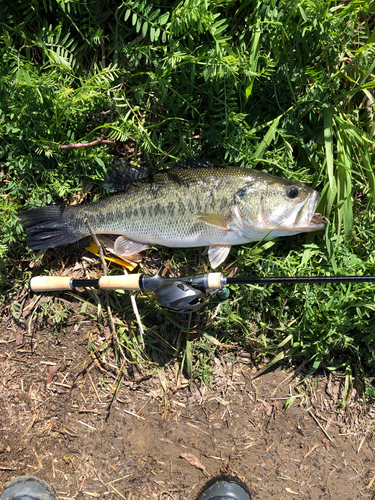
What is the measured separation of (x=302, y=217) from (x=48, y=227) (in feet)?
7.55

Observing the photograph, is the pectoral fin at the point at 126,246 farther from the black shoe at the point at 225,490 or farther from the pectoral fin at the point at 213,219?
the black shoe at the point at 225,490

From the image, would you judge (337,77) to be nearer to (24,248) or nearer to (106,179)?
(106,179)

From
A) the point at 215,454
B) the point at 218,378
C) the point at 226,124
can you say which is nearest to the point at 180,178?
the point at 226,124

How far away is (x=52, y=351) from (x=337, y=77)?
370 cm

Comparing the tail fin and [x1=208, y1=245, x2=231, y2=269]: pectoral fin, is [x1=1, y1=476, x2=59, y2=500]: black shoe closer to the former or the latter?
the tail fin

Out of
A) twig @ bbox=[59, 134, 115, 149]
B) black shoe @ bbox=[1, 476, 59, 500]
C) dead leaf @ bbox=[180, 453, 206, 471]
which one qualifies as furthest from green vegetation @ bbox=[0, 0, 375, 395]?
black shoe @ bbox=[1, 476, 59, 500]

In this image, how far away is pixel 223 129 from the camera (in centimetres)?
304

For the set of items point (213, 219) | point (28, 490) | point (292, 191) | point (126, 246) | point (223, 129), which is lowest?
point (28, 490)

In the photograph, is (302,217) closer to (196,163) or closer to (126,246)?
(196,163)

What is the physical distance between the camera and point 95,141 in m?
3.20

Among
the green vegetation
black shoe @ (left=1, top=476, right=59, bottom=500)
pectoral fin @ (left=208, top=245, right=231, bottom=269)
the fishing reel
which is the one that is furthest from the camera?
black shoe @ (left=1, top=476, right=59, bottom=500)

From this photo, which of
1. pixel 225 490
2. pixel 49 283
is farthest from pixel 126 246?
pixel 225 490

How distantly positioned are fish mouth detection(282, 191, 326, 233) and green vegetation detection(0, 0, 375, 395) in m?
0.25

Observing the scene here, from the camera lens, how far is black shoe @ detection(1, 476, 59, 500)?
10.7 feet
